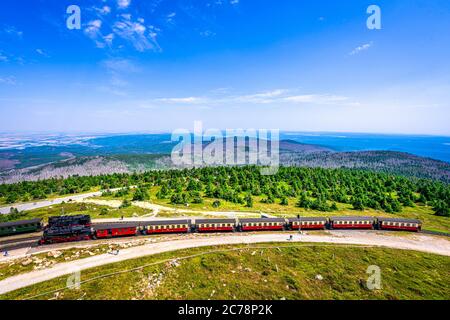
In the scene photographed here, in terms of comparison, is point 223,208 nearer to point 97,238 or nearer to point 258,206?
point 258,206

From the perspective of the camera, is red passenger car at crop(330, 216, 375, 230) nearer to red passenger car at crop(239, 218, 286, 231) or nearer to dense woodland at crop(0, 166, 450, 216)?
red passenger car at crop(239, 218, 286, 231)

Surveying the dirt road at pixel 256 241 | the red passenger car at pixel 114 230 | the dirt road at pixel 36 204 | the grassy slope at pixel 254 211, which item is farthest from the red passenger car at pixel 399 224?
the dirt road at pixel 36 204

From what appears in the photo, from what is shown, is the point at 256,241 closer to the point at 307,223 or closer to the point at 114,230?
the point at 307,223

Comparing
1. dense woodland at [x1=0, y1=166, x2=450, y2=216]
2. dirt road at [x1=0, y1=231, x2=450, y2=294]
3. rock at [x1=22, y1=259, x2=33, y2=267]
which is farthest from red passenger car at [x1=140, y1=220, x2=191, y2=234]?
dense woodland at [x1=0, y1=166, x2=450, y2=216]

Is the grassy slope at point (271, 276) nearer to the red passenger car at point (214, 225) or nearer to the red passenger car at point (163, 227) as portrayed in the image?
the red passenger car at point (214, 225)

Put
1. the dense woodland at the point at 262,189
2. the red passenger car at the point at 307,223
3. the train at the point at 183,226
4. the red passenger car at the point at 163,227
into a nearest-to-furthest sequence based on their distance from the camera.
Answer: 1. the train at the point at 183,226
2. the red passenger car at the point at 163,227
3. the red passenger car at the point at 307,223
4. the dense woodland at the point at 262,189

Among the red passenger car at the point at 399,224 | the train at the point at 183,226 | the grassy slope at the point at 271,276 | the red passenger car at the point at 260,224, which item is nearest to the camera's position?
the grassy slope at the point at 271,276
